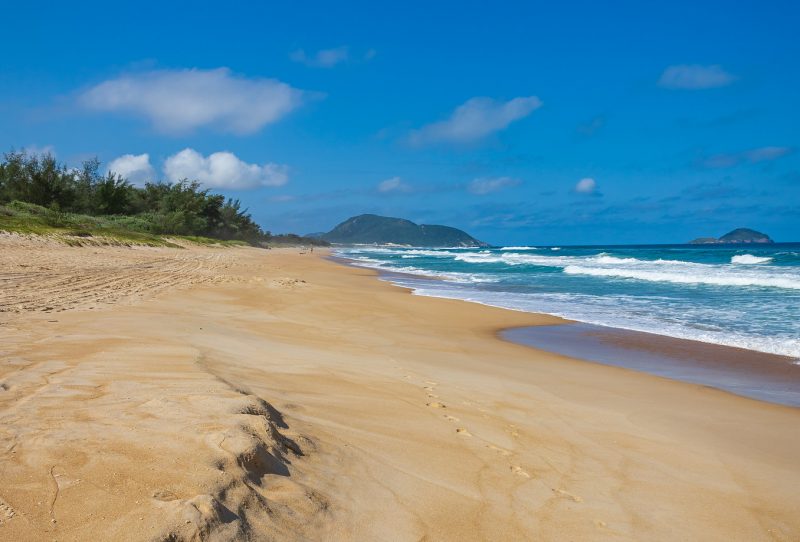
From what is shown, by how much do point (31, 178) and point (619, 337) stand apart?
1565 inches

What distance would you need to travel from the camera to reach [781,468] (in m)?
4.12

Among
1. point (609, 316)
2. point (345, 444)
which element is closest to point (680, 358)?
point (609, 316)

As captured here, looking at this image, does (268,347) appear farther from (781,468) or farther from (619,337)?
(619,337)

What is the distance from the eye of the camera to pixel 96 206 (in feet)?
141

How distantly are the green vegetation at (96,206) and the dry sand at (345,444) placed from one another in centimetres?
2014

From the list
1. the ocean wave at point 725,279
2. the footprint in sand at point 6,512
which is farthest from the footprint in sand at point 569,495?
the ocean wave at point 725,279

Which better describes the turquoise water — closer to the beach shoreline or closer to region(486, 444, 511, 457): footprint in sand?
the beach shoreline

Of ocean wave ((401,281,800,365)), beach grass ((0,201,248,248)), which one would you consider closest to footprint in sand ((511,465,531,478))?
ocean wave ((401,281,800,365))

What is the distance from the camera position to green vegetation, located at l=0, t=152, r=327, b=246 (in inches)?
1022

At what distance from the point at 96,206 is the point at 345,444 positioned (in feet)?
155

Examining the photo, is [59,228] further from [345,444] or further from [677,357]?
[345,444]

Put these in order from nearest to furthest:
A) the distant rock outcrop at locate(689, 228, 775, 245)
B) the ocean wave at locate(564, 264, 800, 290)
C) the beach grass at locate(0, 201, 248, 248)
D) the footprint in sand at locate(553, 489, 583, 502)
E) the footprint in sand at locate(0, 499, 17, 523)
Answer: the footprint in sand at locate(0, 499, 17, 523) → the footprint in sand at locate(553, 489, 583, 502) → the ocean wave at locate(564, 264, 800, 290) → the beach grass at locate(0, 201, 248, 248) → the distant rock outcrop at locate(689, 228, 775, 245)

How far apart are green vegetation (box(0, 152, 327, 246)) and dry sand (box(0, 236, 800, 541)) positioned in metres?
20.1

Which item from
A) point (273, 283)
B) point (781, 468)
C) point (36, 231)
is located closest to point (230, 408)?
point (781, 468)
